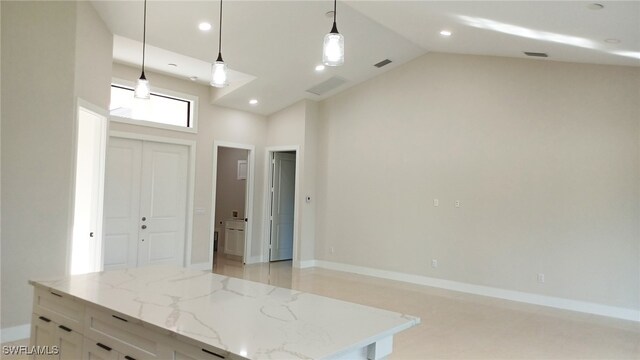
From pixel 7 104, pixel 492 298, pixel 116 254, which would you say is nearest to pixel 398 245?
pixel 492 298

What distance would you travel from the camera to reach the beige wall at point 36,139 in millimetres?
3730

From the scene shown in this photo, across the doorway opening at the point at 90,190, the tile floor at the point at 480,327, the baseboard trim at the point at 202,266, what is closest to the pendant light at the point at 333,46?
the tile floor at the point at 480,327

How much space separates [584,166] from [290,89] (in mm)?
4571

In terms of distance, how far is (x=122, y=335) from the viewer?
6.55 ft

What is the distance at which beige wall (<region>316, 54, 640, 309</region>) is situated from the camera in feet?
17.5

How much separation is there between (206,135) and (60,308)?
5304 mm

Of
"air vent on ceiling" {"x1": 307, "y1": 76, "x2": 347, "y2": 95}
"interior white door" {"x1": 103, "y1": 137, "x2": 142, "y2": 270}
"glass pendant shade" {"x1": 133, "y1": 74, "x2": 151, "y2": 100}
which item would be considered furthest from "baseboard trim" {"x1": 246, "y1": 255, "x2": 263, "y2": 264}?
"glass pendant shade" {"x1": 133, "y1": 74, "x2": 151, "y2": 100}

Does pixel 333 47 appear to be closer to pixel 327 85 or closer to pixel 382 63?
pixel 382 63

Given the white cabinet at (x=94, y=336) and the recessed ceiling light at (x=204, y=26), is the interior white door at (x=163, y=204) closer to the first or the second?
the recessed ceiling light at (x=204, y=26)

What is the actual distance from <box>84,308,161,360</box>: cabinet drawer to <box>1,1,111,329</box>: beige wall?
2.20 m

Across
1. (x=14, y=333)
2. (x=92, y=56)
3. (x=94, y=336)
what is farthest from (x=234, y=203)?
(x=94, y=336)

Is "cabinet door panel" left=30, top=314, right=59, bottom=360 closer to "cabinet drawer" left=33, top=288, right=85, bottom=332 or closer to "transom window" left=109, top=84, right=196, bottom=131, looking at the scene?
"cabinet drawer" left=33, top=288, right=85, bottom=332

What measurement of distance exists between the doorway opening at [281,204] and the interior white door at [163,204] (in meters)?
1.84

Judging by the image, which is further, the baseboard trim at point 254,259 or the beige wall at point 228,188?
the beige wall at point 228,188
